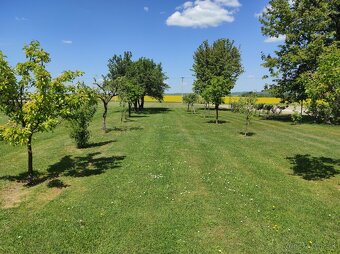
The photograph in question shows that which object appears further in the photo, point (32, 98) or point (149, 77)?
point (149, 77)

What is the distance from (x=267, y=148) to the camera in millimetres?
25672

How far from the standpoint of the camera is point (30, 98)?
15578 mm

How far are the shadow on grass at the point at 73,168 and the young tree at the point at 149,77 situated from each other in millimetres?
42205

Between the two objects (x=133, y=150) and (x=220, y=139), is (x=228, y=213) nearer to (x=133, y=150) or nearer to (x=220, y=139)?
(x=133, y=150)

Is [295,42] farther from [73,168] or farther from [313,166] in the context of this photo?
[73,168]

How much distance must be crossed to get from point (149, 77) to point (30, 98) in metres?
49.4

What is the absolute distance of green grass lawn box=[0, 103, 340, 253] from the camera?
10.3 meters

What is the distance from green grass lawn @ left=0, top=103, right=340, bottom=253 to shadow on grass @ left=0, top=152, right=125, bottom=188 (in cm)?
6

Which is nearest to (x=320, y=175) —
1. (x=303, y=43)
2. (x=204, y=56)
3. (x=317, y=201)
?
(x=317, y=201)

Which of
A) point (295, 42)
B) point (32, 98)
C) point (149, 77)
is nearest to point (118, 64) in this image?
point (149, 77)

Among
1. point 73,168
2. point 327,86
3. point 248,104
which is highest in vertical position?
point 327,86

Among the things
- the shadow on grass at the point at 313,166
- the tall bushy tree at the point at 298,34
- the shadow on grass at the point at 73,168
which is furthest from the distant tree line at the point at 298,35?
the shadow on grass at the point at 73,168

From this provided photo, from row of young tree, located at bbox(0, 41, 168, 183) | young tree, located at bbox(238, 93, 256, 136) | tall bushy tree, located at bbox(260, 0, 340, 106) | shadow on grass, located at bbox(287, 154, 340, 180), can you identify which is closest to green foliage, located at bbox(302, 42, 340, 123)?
shadow on grass, located at bbox(287, 154, 340, 180)

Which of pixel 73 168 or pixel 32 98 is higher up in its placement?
pixel 32 98
